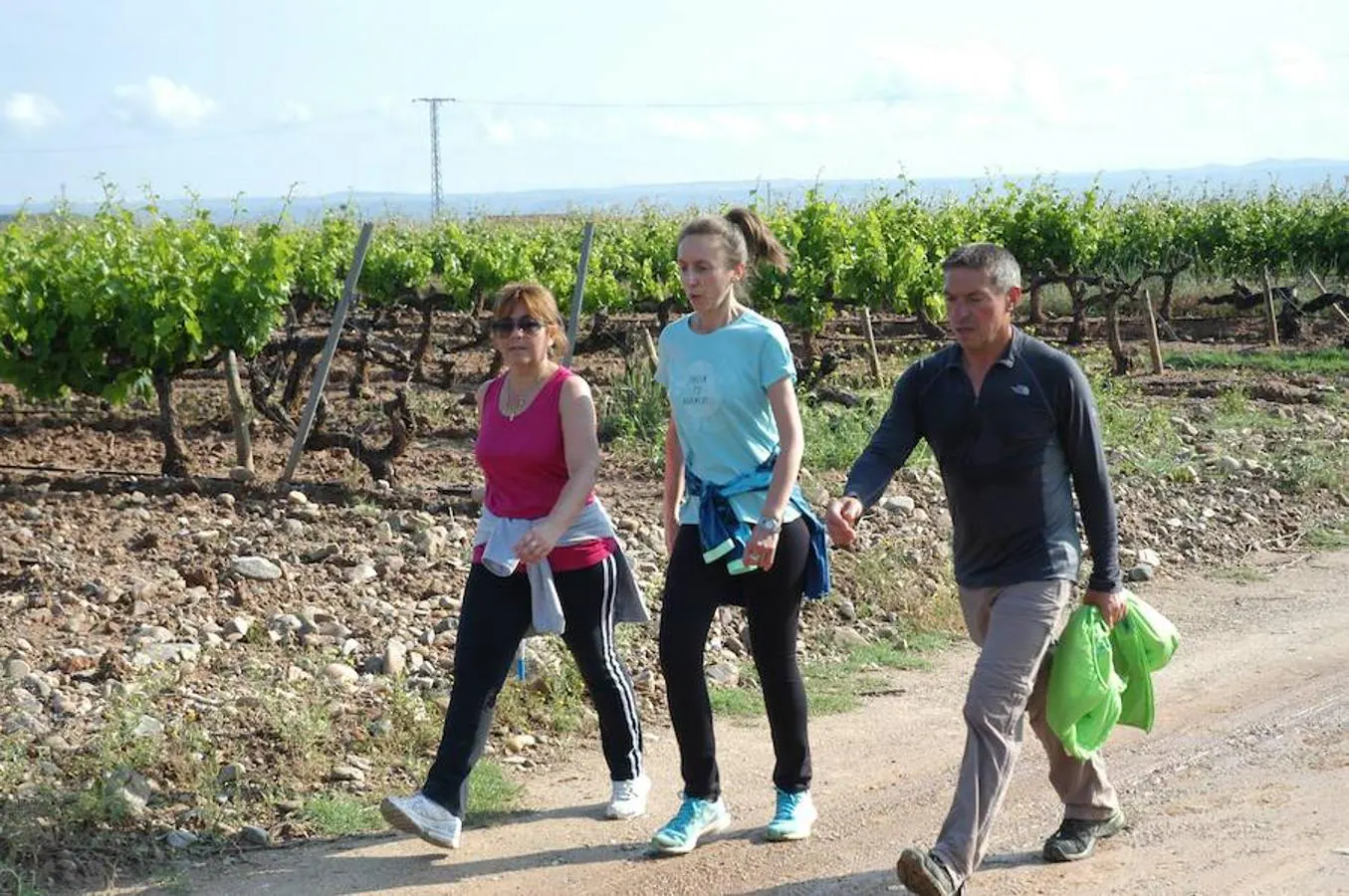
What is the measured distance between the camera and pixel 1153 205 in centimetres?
3534

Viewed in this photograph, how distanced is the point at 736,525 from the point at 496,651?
83 centimetres

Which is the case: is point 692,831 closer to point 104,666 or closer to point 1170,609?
point 104,666

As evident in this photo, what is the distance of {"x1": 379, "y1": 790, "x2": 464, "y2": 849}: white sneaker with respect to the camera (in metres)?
4.98

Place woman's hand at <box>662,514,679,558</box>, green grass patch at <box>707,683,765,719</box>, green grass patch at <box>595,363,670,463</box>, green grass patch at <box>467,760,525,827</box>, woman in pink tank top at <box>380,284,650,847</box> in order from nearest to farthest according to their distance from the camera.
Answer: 1. woman in pink tank top at <box>380,284,650,847</box>
2. woman's hand at <box>662,514,679,558</box>
3. green grass patch at <box>467,760,525,827</box>
4. green grass patch at <box>707,683,765,719</box>
5. green grass patch at <box>595,363,670,463</box>

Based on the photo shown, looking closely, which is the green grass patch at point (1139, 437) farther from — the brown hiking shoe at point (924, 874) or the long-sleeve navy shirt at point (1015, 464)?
the brown hiking shoe at point (924, 874)

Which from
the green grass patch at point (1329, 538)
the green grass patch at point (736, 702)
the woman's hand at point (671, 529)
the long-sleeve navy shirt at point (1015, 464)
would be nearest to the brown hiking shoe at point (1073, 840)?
the long-sleeve navy shirt at point (1015, 464)

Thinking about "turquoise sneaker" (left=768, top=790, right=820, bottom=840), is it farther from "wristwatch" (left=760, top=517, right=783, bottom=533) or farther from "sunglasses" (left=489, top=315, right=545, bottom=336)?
"sunglasses" (left=489, top=315, right=545, bottom=336)

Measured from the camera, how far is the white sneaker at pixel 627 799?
18.0 feet

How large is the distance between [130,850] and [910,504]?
5587mm

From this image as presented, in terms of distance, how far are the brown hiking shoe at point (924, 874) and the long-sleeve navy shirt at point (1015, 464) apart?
793 mm

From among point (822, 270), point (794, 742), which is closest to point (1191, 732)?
point (794, 742)

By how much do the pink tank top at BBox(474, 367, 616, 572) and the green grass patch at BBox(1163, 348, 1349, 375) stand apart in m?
15.6

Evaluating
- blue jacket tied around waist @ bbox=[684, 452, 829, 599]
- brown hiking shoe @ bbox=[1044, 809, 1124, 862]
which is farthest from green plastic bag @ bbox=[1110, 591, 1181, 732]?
blue jacket tied around waist @ bbox=[684, 452, 829, 599]

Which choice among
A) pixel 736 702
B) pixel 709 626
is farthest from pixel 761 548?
pixel 736 702
